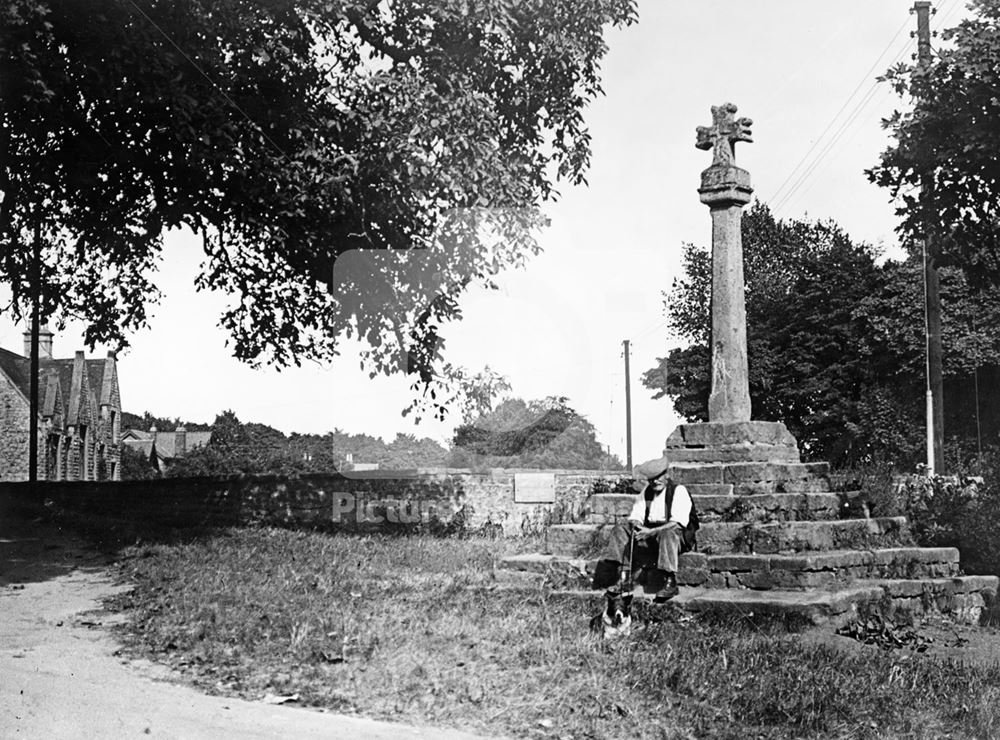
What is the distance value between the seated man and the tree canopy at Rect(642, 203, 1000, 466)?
96.0ft

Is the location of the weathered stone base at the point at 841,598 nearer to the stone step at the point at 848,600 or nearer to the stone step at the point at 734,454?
the stone step at the point at 848,600

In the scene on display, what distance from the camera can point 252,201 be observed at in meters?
15.0

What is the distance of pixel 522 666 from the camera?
310 inches

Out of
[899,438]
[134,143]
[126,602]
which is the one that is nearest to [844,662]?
[126,602]

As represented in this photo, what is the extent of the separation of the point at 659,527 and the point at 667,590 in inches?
25.2

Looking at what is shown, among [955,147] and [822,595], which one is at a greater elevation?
[955,147]

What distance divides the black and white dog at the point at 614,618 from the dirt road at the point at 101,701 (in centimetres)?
290

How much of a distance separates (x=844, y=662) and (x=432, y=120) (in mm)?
9510

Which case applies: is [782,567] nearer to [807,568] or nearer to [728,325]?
[807,568]

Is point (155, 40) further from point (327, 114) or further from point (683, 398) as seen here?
point (683, 398)

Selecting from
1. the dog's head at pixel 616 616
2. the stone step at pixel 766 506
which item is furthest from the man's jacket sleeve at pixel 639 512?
the stone step at pixel 766 506

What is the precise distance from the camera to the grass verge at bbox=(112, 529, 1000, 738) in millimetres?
6668

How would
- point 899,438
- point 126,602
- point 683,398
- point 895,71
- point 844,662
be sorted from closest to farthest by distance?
point 844,662 → point 126,602 → point 895,71 → point 899,438 → point 683,398

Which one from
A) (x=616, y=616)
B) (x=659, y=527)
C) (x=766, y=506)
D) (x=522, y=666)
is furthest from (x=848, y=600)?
(x=522, y=666)
